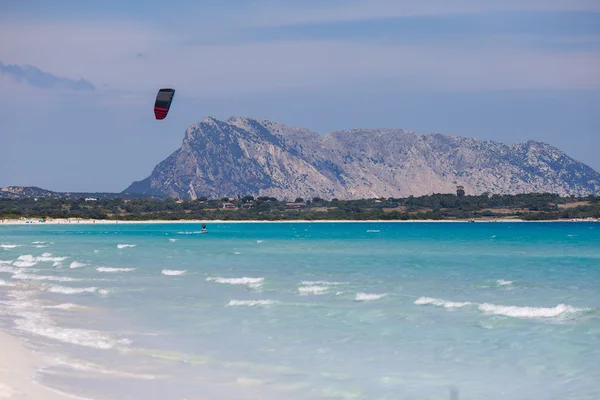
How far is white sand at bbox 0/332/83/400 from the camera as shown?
47.5 ft

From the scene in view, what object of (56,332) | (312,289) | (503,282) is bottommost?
(503,282)

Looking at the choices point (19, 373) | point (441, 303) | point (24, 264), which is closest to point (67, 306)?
point (19, 373)

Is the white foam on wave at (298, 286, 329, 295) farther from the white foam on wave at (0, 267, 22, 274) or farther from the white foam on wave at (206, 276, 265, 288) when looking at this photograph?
the white foam on wave at (0, 267, 22, 274)

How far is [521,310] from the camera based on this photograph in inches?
1015

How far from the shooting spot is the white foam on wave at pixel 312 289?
105 feet

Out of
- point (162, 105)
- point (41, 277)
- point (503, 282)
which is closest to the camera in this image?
point (162, 105)

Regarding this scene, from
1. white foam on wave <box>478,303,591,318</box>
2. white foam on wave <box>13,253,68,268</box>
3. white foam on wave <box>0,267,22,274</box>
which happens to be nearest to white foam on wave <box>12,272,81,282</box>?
white foam on wave <box>0,267,22,274</box>

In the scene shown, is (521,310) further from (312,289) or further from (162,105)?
(162,105)

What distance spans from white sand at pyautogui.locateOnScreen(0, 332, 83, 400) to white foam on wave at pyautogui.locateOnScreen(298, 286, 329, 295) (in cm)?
1343

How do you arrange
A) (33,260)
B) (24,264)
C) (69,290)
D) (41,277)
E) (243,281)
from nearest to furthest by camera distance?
(69,290)
(243,281)
(41,277)
(24,264)
(33,260)

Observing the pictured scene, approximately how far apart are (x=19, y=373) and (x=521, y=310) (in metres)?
15.6

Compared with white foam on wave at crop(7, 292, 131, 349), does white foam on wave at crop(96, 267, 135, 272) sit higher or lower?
lower

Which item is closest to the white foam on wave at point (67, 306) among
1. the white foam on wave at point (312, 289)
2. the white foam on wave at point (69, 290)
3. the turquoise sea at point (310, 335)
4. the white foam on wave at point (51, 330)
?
the turquoise sea at point (310, 335)

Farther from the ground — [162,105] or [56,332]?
[162,105]
